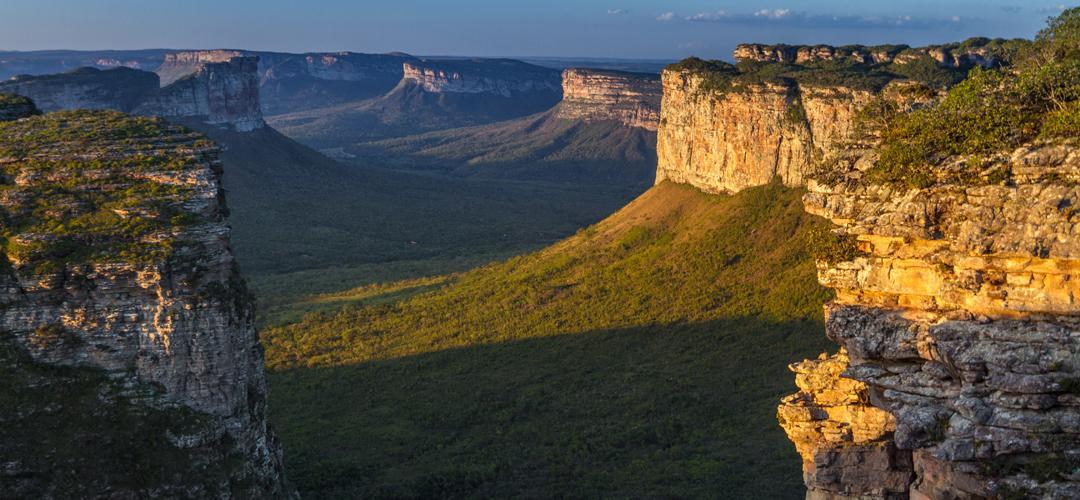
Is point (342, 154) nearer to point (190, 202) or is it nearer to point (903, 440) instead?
point (190, 202)

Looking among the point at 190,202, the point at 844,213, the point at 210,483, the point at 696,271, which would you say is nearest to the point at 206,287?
the point at 190,202

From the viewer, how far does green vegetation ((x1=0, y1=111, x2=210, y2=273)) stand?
25.1m

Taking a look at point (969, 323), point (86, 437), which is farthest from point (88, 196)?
point (969, 323)

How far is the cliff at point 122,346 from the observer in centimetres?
2416

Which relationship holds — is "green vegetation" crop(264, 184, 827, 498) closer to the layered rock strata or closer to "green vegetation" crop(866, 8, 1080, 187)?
the layered rock strata

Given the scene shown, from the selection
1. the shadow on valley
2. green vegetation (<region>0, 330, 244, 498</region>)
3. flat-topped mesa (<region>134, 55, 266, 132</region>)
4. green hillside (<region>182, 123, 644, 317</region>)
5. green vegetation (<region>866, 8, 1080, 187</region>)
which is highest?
green vegetation (<region>866, 8, 1080, 187</region>)

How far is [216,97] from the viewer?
12325 centimetres

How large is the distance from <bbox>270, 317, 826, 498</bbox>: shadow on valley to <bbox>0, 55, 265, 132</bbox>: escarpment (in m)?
67.2

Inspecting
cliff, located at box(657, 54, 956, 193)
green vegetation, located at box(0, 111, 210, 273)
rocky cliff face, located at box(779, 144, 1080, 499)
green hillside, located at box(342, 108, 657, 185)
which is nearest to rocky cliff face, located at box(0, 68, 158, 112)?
green hillside, located at box(342, 108, 657, 185)

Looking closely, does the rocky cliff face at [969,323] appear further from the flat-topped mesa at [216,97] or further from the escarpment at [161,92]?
the flat-topped mesa at [216,97]

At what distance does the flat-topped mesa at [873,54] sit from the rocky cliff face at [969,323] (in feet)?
155

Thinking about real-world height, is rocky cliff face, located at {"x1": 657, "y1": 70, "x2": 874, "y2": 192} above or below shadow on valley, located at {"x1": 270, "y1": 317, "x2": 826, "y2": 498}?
above

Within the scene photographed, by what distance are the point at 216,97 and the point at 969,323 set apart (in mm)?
119728

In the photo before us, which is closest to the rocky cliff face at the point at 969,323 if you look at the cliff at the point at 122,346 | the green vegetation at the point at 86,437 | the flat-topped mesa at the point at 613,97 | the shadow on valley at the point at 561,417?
the cliff at the point at 122,346
